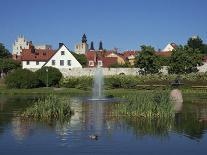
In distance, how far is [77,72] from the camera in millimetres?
81500

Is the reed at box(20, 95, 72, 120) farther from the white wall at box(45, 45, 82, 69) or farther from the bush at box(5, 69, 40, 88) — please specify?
the white wall at box(45, 45, 82, 69)

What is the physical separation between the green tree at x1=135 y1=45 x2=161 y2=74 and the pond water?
156 feet

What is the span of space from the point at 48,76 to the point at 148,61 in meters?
16.8

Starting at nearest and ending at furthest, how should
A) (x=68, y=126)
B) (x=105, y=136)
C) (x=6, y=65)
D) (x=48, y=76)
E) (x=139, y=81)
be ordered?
(x=105, y=136) < (x=68, y=126) < (x=48, y=76) < (x=139, y=81) < (x=6, y=65)

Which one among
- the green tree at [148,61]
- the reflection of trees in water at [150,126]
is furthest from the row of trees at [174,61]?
the reflection of trees in water at [150,126]

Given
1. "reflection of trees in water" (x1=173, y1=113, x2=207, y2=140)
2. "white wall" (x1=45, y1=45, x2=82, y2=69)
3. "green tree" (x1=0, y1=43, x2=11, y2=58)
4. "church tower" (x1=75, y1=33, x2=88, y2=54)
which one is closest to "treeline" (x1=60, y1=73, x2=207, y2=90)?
"white wall" (x1=45, y1=45, x2=82, y2=69)

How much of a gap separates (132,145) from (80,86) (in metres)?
47.6

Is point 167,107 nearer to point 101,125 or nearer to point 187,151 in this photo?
point 101,125

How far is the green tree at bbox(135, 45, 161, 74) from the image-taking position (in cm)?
7775

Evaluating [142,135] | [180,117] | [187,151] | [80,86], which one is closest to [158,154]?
[187,151]

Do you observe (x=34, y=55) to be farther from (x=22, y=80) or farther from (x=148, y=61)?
(x=22, y=80)

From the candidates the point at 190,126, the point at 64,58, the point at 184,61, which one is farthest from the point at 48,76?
the point at 190,126

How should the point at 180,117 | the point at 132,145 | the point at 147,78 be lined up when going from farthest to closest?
the point at 147,78 → the point at 180,117 → the point at 132,145

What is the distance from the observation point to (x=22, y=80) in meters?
67.2
